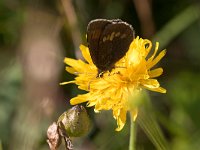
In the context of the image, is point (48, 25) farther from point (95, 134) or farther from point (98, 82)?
point (98, 82)

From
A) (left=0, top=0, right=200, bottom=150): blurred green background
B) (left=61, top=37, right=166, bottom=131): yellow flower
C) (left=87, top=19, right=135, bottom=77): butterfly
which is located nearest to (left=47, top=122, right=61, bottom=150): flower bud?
(left=61, top=37, right=166, bottom=131): yellow flower

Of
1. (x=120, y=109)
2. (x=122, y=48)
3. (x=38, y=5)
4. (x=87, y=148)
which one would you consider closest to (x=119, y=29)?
(x=122, y=48)

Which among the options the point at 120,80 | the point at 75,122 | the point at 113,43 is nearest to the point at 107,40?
the point at 113,43

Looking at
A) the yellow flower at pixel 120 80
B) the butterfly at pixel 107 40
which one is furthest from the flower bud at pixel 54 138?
the butterfly at pixel 107 40

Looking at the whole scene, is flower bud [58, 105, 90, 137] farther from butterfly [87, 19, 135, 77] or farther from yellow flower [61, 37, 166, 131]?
butterfly [87, 19, 135, 77]

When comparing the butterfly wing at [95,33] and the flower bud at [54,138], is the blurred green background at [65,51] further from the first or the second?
the flower bud at [54,138]

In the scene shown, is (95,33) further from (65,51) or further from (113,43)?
(65,51)
